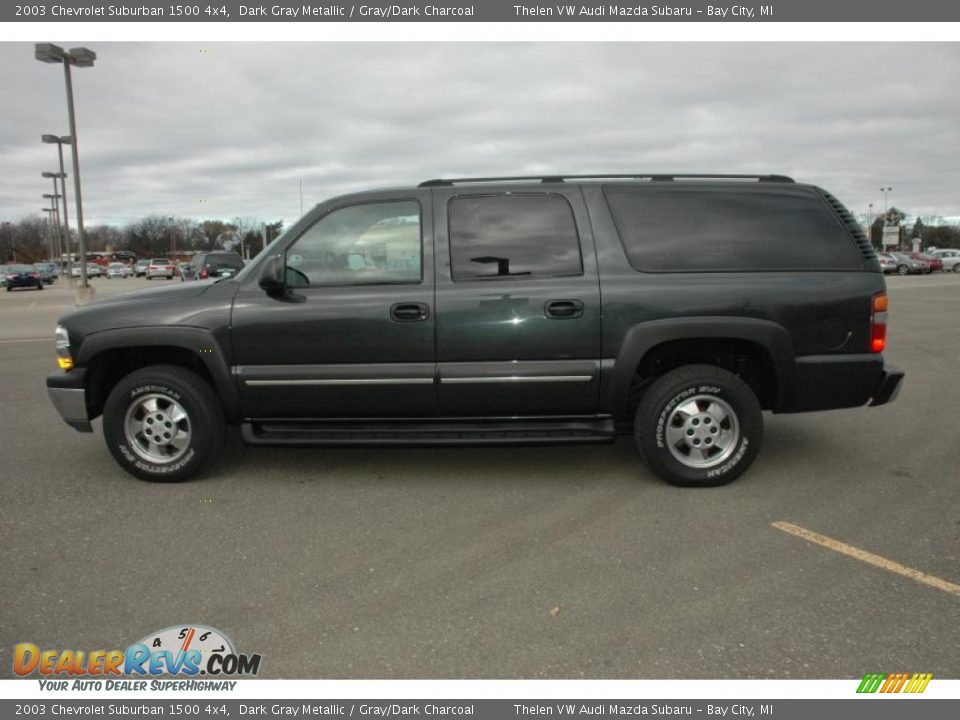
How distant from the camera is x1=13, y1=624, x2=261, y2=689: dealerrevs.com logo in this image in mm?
2641

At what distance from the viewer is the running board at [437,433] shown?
4371 mm

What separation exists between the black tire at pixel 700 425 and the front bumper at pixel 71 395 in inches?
142

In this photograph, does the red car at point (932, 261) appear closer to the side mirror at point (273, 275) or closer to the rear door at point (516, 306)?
the rear door at point (516, 306)

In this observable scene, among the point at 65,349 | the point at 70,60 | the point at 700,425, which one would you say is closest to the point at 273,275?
the point at 65,349

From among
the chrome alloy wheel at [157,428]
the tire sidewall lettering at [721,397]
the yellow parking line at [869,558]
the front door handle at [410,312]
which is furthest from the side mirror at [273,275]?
the yellow parking line at [869,558]

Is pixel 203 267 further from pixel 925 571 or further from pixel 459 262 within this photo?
pixel 925 571

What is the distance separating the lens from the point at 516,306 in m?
Answer: 4.32

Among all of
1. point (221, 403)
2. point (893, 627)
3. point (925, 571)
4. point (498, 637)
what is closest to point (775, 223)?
point (925, 571)

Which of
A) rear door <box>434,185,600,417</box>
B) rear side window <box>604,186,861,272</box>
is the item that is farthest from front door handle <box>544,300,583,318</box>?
rear side window <box>604,186,861,272</box>

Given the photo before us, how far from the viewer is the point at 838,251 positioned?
4.44 m

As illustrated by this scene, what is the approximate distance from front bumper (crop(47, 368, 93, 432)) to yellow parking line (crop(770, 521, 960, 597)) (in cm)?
435

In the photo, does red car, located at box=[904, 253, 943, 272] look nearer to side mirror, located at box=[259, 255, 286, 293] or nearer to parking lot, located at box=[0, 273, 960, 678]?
parking lot, located at box=[0, 273, 960, 678]

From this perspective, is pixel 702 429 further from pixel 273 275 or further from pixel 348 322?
pixel 273 275

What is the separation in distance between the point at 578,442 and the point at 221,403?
91.7 inches
